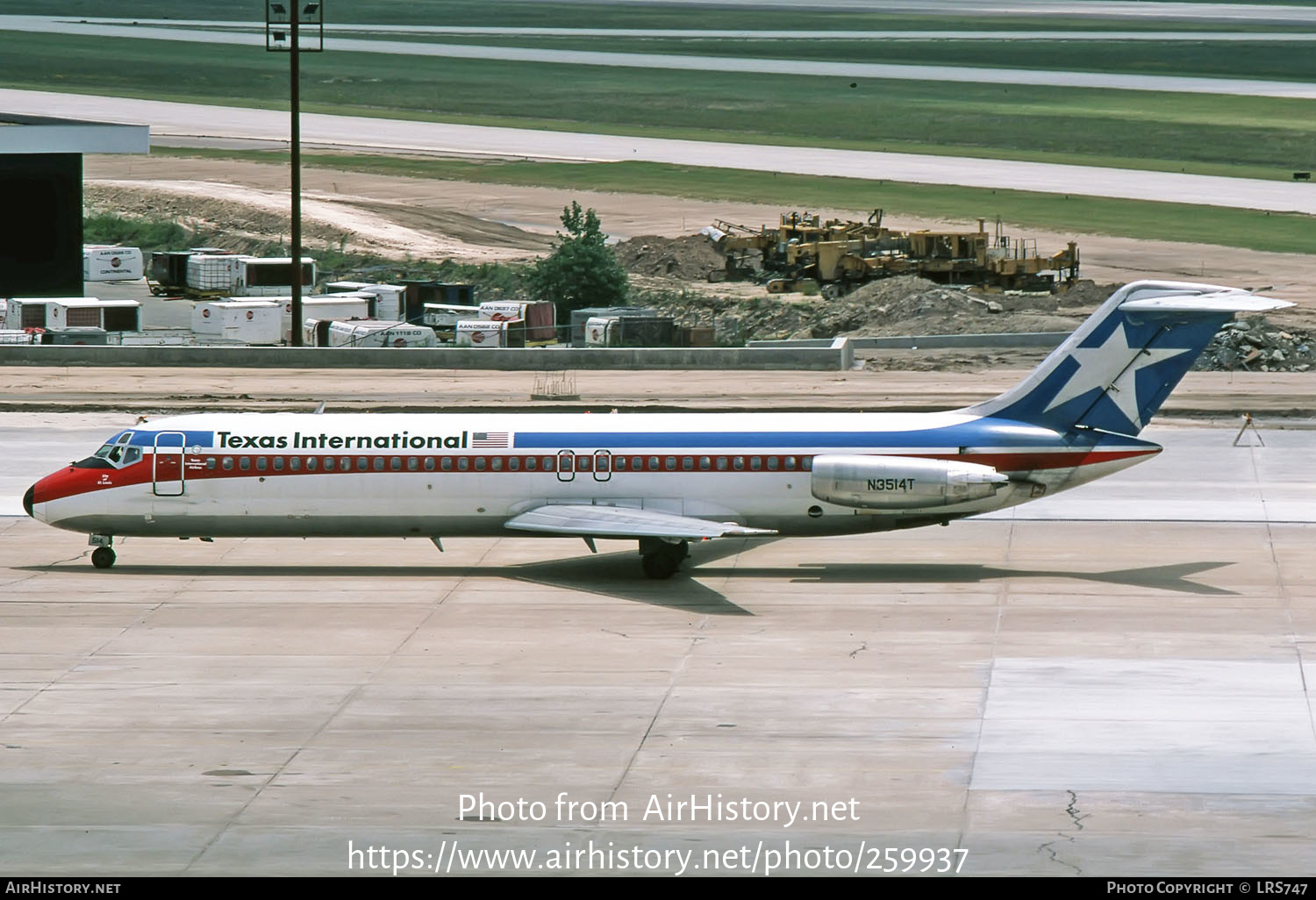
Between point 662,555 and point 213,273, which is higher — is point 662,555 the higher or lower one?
the lower one

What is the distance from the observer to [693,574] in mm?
34625

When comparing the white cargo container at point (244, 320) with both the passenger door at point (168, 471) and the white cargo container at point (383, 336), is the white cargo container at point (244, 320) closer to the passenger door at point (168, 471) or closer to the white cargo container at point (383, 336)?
the white cargo container at point (383, 336)

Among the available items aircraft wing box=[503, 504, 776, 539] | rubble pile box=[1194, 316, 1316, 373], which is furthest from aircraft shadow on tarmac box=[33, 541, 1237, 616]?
rubble pile box=[1194, 316, 1316, 373]

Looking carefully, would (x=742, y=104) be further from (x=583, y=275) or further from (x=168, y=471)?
(x=168, y=471)

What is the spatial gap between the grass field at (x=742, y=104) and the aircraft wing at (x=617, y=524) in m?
76.3

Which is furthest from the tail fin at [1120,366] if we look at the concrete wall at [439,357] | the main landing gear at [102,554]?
the concrete wall at [439,357]

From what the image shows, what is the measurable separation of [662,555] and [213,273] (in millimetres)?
49199

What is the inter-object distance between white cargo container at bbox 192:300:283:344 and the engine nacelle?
1531 inches

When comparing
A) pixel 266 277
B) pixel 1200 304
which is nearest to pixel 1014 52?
pixel 266 277

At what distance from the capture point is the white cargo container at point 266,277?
76188mm

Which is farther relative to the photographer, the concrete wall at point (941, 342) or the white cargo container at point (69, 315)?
the white cargo container at point (69, 315)

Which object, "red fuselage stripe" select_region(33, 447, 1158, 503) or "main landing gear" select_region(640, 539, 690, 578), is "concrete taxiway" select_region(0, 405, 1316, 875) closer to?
"main landing gear" select_region(640, 539, 690, 578)

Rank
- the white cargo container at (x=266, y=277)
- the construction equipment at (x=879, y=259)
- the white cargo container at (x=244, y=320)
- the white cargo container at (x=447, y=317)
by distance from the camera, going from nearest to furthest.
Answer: the white cargo container at (x=244, y=320), the white cargo container at (x=447, y=317), the construction equipment at (x=879, y=259), the white cargo container at (x=266, y=277)

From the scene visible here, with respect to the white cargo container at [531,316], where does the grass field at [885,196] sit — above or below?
above
